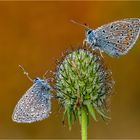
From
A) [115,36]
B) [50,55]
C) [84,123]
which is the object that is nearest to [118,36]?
[115,36]

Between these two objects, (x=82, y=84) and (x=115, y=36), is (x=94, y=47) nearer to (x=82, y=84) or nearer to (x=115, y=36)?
(x=115, y=36)

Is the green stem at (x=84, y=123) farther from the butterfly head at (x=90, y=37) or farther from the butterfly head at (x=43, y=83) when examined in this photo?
the butterfly head at (x=90, y=37)

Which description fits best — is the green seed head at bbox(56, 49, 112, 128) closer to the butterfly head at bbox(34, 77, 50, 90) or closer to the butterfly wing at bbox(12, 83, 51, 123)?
the butterfly head at bbox(34, 77, 50, 90)

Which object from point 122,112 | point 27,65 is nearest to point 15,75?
point 27,65

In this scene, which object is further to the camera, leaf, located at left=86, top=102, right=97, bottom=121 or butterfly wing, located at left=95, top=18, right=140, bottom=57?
butterfly wing, located at left=95, top=18, right=140, bottom=57

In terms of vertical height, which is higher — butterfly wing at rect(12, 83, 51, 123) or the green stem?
butterfly wing at rect(12, 83, 51, 123)

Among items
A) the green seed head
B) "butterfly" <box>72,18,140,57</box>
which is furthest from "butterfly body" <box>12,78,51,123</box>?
"butterfly" <box>72,18,140,57</box>

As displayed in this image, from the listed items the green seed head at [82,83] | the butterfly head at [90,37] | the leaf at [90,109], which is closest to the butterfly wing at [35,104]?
the green seed head at [82,83]

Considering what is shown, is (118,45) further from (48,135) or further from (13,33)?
(13,33)
